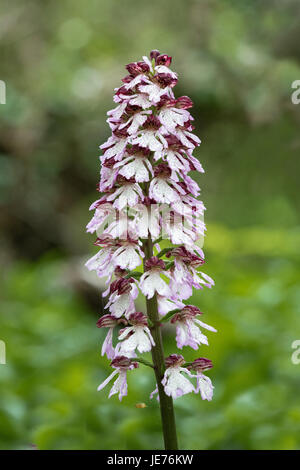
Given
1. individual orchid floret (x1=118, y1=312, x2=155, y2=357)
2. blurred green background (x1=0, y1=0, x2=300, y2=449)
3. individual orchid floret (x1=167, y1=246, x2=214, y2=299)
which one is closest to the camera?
individual orchid floret (x1=118, y1=312, x2=155, y2=357)

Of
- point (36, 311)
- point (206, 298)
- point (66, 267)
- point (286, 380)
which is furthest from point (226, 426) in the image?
point (66, 267)

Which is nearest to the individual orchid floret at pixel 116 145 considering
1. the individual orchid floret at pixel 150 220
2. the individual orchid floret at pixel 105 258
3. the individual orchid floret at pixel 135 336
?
the individual orchid floret at pixel 150 220

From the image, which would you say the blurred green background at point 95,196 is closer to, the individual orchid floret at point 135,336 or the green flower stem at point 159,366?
the green flower stem at point 159,366

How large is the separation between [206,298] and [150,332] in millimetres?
3916

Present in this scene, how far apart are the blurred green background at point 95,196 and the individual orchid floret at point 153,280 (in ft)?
3.62

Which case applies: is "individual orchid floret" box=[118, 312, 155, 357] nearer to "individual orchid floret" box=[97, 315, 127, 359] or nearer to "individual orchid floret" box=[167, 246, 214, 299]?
"individual orchid floret" box=[97, 315, 127, 359]

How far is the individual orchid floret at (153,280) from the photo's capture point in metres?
1.83

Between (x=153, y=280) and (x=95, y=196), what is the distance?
347 inches

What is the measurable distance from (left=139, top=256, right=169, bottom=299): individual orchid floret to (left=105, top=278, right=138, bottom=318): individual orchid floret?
6 centimetres

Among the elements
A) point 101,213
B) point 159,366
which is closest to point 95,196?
point 101,213

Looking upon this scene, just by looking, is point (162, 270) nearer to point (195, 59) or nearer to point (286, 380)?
point (286, 380)

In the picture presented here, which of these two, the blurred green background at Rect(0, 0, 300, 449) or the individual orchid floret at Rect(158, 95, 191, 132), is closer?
the individual orchid floret at Rect(158, 95, 191, 132)

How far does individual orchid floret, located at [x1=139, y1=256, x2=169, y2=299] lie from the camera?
5.99 feet

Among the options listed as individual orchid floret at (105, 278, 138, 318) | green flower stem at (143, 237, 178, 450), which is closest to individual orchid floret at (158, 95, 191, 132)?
green flower stem at (143, 237, 178, 450)
